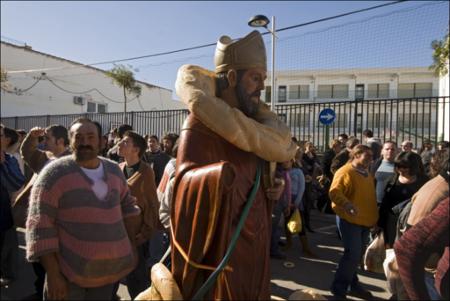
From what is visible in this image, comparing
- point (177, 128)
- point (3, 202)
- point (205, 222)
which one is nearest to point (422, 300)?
point (205, 222)

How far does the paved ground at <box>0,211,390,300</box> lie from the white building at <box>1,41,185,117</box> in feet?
64.7

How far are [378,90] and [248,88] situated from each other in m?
42.7

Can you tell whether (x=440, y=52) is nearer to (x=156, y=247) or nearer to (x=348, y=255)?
(x=348, y=255)

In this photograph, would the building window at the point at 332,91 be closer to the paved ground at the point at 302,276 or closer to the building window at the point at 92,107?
the building window at the point at 92,107

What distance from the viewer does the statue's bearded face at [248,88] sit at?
7.27 feet

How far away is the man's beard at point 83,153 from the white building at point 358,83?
1533 inches

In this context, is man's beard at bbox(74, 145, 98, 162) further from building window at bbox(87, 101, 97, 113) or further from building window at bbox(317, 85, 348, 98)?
building window at bbox(317, 85, 348, 98)

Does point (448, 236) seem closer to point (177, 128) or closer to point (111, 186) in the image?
point (111, 186)

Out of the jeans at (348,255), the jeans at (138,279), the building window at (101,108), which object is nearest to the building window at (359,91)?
the building window at (101,108)

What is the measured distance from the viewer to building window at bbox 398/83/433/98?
40644 mm

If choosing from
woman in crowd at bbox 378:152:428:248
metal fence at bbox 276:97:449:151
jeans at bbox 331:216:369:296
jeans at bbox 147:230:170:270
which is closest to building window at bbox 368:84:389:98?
metal fence at bbox 276:97:449:151

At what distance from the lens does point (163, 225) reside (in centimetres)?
381

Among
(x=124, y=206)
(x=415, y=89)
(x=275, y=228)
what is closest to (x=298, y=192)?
(x=275, y=228)

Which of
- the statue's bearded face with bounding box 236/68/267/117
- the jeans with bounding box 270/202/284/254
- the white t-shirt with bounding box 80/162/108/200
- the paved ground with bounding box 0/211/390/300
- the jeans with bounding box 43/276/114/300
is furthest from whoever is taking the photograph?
the jeans with bounding box 270/202/284/254
